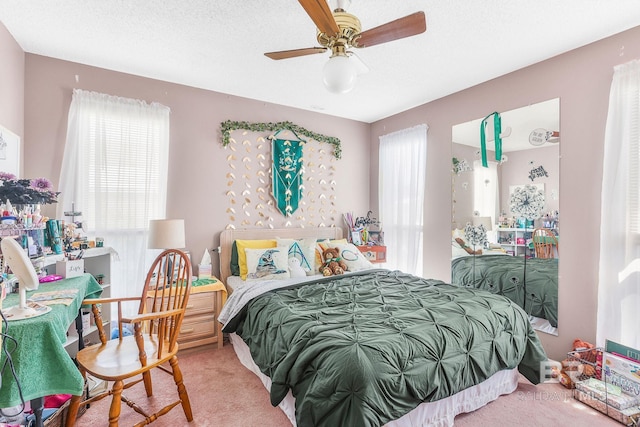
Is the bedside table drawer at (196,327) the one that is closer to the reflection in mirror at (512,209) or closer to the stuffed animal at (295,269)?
the stuffed animal at (295,269)

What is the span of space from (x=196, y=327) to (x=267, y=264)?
0.87m

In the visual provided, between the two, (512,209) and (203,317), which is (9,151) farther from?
(512,209)

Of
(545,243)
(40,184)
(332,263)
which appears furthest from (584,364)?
(40,184)

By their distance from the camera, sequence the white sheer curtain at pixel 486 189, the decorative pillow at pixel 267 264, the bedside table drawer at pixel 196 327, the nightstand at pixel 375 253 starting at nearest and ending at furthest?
the bedside table drawer at pixel 196 327 → the decorative pillow at pixel 267 264 → the white sheer curtain at pixel 486 189 → the nightstand at pixel 375 253

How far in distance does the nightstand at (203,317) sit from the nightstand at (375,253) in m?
1.91

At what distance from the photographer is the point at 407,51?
2662mm

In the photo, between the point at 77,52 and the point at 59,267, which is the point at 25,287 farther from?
the point at 77,52

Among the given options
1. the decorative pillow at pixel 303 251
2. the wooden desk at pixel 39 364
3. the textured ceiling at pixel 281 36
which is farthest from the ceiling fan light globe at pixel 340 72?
the decorative pillow at pixel 303 251

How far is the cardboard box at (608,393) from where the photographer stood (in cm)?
205

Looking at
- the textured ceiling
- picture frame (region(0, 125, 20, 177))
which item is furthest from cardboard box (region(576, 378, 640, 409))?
picture frame (region(0, 125, 20, 177))

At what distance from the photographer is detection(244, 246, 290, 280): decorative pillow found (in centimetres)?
312

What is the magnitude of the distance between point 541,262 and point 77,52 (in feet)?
14.7

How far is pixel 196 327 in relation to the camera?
297 cm

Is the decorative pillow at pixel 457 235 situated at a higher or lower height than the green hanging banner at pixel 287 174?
lower
